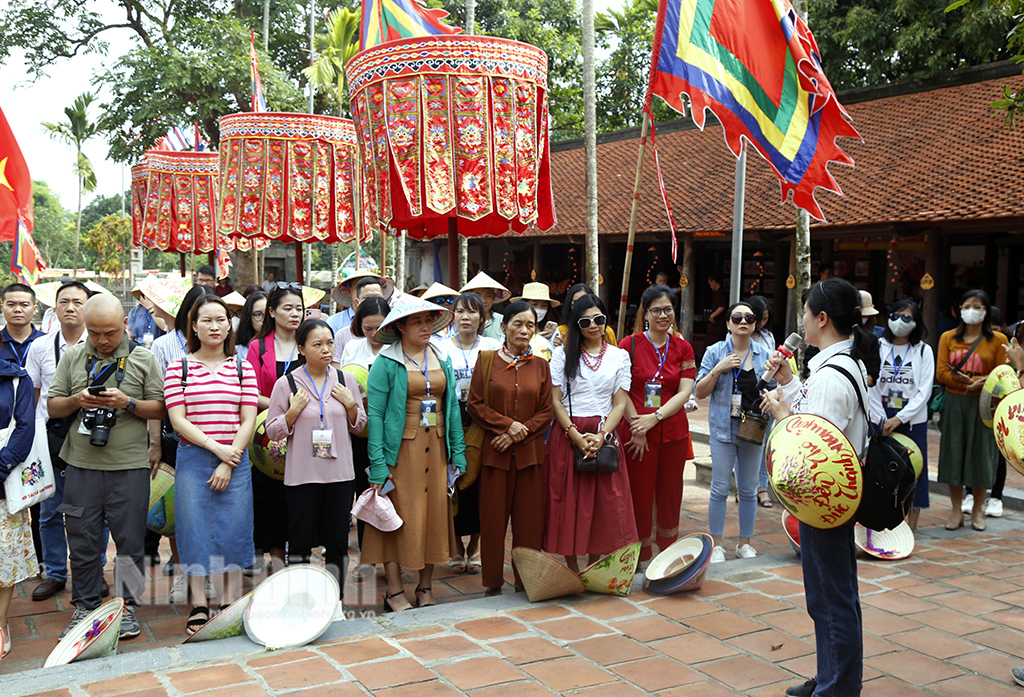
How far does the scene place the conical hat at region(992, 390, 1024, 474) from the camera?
3.69 meters

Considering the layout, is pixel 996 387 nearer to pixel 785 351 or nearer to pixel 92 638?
pixel 785 351

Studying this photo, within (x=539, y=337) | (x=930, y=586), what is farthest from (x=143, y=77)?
(x=930, y=586)

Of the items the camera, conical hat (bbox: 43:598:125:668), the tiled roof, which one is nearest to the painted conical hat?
conical hat (bbox: 43:598:125:668)

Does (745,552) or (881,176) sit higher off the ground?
(881,176)

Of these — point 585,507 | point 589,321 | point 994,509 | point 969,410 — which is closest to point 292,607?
point 585,507

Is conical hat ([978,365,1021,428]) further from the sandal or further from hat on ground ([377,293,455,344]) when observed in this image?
the sandal

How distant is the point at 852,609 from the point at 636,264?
1618 centimetres

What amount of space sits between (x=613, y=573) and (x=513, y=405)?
1.09 metres

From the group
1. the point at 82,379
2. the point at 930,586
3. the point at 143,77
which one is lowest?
the point at 930,586

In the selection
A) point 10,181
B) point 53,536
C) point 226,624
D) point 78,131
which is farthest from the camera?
point 78,131

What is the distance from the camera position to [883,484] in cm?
317

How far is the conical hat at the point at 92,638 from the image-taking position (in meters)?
3.65

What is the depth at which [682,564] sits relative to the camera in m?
4.71

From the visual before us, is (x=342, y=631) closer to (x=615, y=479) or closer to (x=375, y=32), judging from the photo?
(x=615, y=479)
